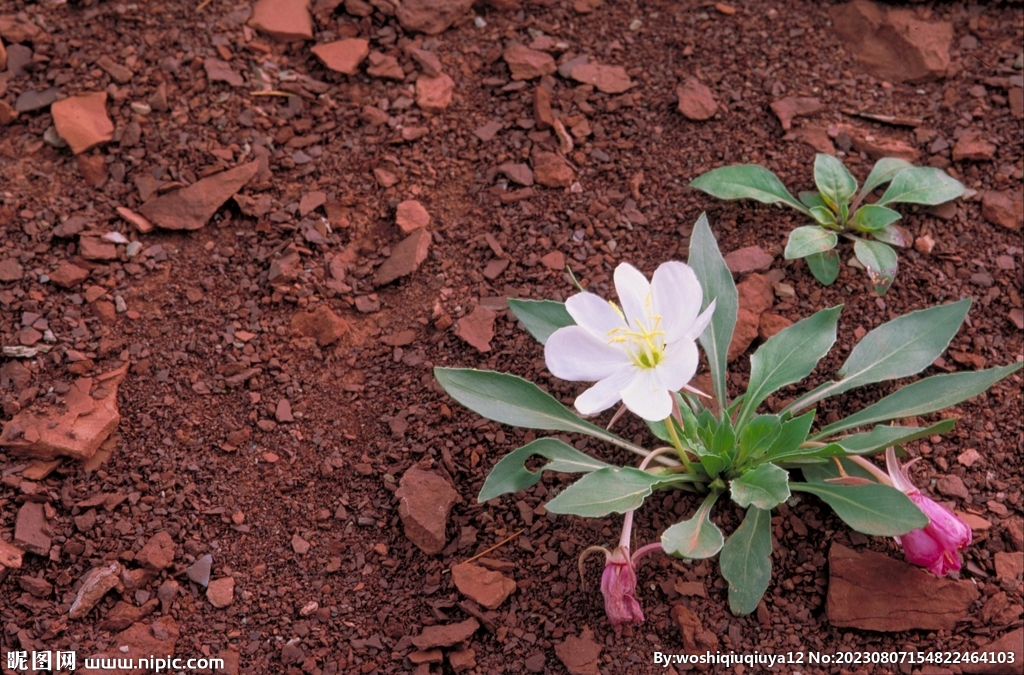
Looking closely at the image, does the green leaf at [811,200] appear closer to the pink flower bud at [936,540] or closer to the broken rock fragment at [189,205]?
the pink flower bud at [936,540]

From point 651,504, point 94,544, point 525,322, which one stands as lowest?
point 94,544

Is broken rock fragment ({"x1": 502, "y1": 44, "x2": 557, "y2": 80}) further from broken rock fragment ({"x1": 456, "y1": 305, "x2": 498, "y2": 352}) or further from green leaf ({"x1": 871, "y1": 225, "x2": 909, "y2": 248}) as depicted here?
green leaf ({"x1": 871, "y1": 225, "x2": 909, "y2": 248})

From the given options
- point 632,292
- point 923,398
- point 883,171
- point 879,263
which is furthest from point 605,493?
point 883,171

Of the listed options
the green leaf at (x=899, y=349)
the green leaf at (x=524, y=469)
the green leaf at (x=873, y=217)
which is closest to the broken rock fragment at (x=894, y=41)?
the green leaf at (x=873, y=217)

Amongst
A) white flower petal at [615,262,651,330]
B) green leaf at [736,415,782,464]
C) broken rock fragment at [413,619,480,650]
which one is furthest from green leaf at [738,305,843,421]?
broken rock fragment at [413,619,480,650]

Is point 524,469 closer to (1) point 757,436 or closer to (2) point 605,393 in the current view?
(2) point 605,393

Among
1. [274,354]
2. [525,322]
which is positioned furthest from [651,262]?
[274,354]

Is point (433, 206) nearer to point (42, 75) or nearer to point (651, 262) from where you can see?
point (651, 262)
